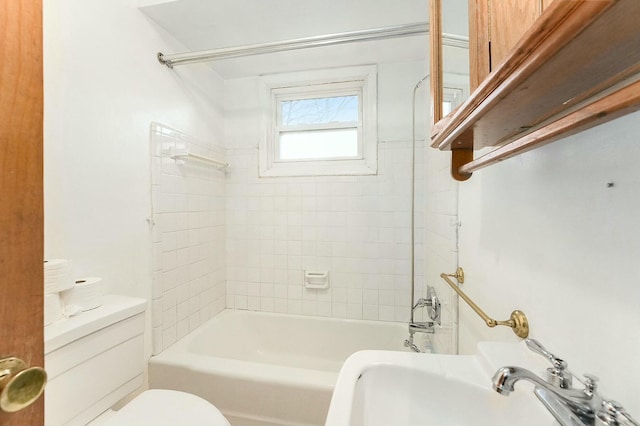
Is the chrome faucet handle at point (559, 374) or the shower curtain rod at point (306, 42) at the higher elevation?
the shower curtain rod at point (306, 42)

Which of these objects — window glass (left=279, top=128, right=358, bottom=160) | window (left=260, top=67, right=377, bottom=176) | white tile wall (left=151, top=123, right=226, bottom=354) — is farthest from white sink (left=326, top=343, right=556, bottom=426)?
window glass (left=279, top=128, right=358, bottom=160)

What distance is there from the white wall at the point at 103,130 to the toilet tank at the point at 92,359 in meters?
0.28

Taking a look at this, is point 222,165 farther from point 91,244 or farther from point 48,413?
point 48,413

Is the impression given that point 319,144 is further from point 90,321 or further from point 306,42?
point 90,321

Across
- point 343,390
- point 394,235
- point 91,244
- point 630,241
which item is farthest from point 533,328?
point 91,244

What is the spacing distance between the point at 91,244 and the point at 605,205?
1697 mm

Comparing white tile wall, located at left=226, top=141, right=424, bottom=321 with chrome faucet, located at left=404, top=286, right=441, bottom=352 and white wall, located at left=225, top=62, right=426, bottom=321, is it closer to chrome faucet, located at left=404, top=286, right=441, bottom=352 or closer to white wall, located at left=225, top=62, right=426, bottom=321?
white wall, located at left=225, top=62, right=426, bottom=321

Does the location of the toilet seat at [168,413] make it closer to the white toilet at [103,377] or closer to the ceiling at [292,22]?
the white toilet at [103,377]

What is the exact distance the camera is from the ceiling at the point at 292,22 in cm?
143

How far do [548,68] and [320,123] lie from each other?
194cm

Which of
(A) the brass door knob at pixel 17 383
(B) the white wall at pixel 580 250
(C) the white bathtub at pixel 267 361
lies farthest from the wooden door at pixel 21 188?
(C) the white bathtub at pixel 267 361

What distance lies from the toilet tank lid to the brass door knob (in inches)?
25.0

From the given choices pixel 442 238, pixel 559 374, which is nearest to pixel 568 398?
pixel 559 374

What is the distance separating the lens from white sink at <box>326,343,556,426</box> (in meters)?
0.56
